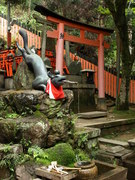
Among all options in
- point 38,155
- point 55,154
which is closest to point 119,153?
point 55,154

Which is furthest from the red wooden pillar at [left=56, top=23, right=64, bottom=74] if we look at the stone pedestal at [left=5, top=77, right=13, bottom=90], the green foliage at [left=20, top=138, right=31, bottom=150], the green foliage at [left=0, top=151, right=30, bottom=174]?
the green foliage at [left=0, top=151, right=30, bottom=174]

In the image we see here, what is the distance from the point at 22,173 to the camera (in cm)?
448

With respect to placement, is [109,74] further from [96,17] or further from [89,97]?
[96,17]

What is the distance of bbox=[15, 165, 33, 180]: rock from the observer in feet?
14.5

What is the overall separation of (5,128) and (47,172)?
1424 millimetres

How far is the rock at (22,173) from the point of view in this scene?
4.43m

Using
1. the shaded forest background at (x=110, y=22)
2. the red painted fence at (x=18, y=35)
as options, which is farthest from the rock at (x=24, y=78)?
the red painted fence at (x=18, y=35)

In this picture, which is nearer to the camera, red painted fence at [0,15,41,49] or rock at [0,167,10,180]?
rock at [0,167,10,180]

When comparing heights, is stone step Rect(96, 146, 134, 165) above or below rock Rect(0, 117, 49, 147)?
below

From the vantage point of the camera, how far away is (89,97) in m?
11.9

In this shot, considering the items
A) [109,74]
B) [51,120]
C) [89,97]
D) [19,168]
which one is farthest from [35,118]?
[109,74]

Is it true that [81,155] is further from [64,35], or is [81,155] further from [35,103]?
[64,35]

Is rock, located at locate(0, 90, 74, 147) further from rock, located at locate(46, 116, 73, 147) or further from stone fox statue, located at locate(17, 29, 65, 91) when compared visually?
stone fox statue, located at locate(17, 29, 65, 91)

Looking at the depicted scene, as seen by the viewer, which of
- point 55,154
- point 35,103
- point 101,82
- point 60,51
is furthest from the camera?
point 101,82
